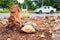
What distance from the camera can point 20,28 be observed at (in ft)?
22.5

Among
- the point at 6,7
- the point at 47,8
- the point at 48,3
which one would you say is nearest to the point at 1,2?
the point at 6,7

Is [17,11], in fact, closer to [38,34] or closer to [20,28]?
[20,28]

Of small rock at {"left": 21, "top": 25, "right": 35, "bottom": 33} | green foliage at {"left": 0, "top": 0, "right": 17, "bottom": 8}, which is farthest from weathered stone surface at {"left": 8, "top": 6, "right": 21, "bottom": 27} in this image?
green foliage at {"left": 0, "top": 0, "right": 17, "bottom": 8}

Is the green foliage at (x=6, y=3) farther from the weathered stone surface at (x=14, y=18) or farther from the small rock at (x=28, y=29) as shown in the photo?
the small rock at (x=28, y=29)

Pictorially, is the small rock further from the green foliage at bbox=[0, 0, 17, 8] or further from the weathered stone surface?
the green foliage at bbox=[0, 0, 17, 8]

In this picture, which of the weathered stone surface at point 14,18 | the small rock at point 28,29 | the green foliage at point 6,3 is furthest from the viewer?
the green foliage at point 6,3

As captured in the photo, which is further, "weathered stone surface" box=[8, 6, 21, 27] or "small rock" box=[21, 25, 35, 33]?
"weathered stone surface" box=[8, 6, 21, 27]

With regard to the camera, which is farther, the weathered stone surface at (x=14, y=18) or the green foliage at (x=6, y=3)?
the green foliage at (x=6, y=3)

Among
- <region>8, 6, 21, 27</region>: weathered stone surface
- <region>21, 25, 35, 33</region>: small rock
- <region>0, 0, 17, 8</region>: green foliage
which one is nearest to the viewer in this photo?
<region>21, 25, 35, 33</region>: small rock

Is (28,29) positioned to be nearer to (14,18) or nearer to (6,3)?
(14,18)

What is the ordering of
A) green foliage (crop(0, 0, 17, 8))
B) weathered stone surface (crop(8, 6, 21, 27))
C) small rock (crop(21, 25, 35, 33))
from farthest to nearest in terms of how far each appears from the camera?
green foliage (crop(0, 0, 17, 8)) → weathered stone surface (crop(8, 6, 21, 27)) → small rock (crop(21, 25, 35, 33))

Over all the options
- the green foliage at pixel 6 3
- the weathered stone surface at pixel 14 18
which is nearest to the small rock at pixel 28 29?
the weathered stone surface at pixel 14 18

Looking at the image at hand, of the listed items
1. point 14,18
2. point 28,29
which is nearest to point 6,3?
point 14,18

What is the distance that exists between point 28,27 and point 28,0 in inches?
1363
